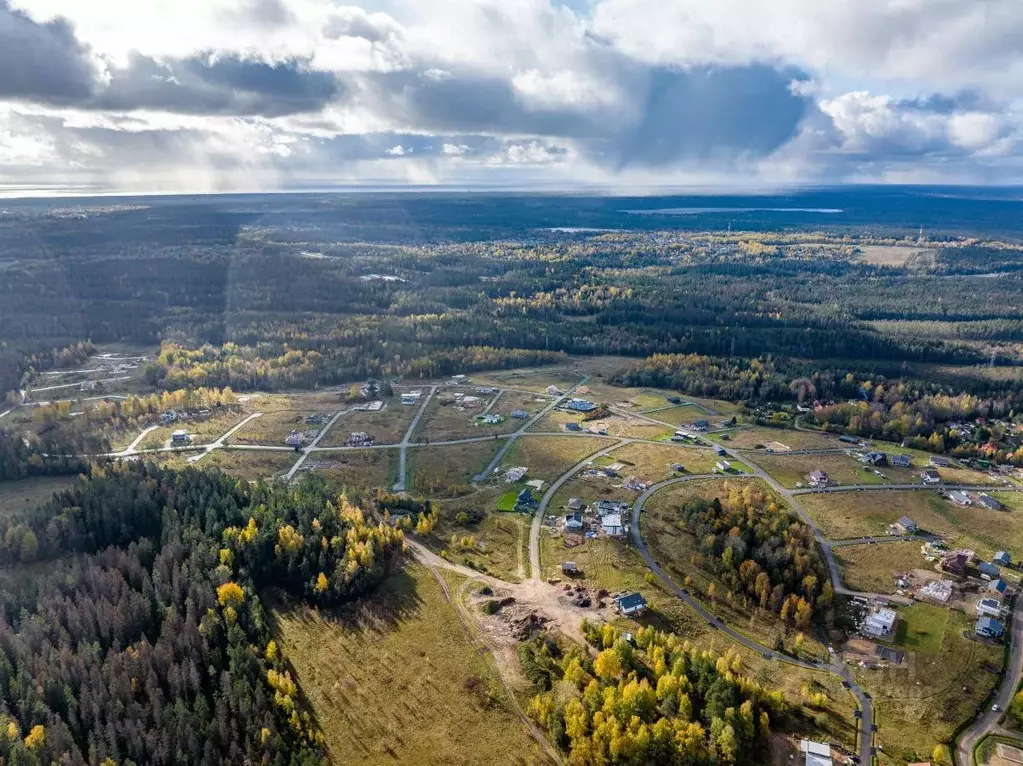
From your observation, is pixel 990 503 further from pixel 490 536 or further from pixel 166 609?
pixel 166 609

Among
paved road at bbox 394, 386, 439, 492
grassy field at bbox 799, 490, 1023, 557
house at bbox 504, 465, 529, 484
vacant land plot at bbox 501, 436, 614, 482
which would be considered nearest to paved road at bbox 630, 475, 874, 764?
vacant land plot at bbox 501, 436, 614, 482

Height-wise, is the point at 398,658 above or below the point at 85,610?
below

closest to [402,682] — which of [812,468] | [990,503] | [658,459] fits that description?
[658,459]

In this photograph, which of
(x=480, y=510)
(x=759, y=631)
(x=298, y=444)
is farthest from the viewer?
(x=298, y=444)

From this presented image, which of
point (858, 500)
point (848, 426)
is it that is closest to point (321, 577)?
point (858, 500)

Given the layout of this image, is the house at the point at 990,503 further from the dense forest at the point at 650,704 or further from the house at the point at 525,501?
the house at the point at 525,501

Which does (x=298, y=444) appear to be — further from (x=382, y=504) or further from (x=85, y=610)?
(x=85, y=610)

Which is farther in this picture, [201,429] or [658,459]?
[201,429]

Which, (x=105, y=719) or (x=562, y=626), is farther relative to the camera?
(x=562, y=626)
